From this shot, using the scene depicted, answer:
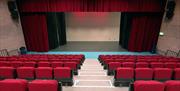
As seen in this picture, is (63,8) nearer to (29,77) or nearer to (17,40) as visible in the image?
(17,40)

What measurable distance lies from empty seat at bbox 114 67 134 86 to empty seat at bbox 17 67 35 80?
2.41 m

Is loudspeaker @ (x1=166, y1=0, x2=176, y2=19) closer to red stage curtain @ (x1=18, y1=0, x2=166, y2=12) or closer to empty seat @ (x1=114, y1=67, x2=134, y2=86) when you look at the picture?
red stage curtain @ (x1=18, y1=0, x2=166, y2=12)

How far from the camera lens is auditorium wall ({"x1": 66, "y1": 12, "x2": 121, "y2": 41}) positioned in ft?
78.1

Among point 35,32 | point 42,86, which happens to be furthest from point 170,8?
point 42,86

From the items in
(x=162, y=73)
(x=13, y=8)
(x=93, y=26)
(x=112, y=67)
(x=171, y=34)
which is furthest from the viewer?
(x=93, y=26)

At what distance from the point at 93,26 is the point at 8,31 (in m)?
10.7

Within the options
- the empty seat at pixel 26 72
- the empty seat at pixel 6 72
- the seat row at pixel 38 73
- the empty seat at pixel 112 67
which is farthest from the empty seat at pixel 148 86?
the empty seat at pixel 6 72

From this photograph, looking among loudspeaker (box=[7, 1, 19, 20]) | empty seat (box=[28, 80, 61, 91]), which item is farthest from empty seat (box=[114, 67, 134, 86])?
loudspeaker (box=[7, 1, 19, 20])

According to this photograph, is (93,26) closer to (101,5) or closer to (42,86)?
(101,5)

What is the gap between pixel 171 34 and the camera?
15617mm

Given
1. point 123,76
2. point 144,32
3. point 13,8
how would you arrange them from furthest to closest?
point 144,32 < point 13,8 < point 123,76

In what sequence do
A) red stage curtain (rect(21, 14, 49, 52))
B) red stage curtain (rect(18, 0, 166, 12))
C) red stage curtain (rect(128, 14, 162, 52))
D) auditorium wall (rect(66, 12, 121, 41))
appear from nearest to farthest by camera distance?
red stage curtain (rect(18, 0, 166, 12)), red stage curtain (rect(128, 14, 162, 52)), red stage curtain (rect(21, 14, 49, 52)), auditorium wall (rect(66, 12, 121, 41))

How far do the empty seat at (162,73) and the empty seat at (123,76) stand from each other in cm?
68

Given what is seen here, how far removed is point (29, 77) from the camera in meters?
5.92
